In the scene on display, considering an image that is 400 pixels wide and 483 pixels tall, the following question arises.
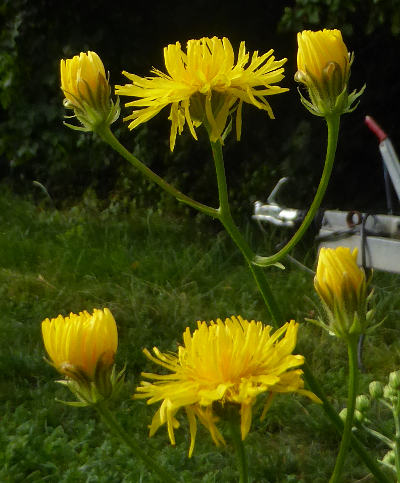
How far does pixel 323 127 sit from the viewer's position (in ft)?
15.1

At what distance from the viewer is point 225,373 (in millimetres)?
889

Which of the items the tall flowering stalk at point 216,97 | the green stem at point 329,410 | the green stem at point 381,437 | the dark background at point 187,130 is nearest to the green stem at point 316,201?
the tall flowering stalk at point 216,97

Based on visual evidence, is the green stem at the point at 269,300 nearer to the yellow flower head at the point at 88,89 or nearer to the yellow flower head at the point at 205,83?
the yellow flower head at the point at 205,83

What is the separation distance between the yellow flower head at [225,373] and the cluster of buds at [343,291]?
9cm

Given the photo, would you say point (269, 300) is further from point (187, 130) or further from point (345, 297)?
point (187, 130)

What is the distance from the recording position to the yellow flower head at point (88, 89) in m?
1.14

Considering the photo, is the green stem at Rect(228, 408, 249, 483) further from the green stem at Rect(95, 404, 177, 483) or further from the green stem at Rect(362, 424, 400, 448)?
the green stem at Rect(362, 424, 400, 448)

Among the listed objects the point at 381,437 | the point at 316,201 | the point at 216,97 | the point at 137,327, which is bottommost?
the point at 137,327

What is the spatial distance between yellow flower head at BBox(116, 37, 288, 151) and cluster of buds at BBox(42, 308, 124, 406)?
0.30 meters

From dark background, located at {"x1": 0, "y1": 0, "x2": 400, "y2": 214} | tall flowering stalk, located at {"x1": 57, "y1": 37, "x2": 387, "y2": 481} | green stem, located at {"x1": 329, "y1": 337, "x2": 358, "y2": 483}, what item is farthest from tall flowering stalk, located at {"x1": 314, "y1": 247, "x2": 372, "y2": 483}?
dark background, located at {"x1": 0, "y1": 0, "x2": 400, "y2": 214}

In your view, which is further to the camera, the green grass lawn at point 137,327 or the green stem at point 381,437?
the green grass lawn at point 137,327

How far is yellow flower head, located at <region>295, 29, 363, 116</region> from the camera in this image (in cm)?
108

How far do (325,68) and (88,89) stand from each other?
310mm

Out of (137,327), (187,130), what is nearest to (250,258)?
(137,327)
